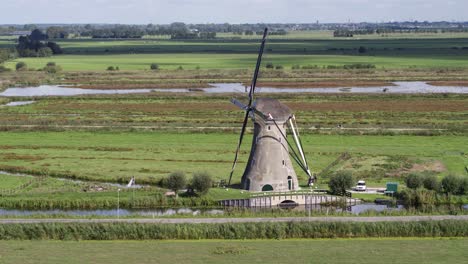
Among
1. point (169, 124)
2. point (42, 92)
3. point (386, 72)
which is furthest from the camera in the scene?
point (386, 72)

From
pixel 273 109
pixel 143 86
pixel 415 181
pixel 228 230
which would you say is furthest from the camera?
pixel 143 86

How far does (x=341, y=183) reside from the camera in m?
58.5

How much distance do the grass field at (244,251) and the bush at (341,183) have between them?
11.8 metres

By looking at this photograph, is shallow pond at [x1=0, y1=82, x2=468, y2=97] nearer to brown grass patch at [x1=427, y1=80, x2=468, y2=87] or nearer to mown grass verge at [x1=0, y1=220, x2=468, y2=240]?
brown grass patch at [x1=427, y1=80, x2=468, y2=87]

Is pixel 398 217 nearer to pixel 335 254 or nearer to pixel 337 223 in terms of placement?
pixel 337 223

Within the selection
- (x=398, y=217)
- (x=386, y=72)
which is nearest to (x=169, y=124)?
(x=398, y=217)

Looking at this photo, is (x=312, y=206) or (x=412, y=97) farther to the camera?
(x=412, y=97)

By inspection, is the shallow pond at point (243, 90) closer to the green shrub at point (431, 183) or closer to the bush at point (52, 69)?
the bush at point (52, 69)

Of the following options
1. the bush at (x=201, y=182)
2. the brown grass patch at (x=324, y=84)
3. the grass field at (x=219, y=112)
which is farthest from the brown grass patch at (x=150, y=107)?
the bush at (x=201, y=182)

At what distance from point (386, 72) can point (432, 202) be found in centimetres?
11211

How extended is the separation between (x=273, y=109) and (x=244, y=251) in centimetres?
1602

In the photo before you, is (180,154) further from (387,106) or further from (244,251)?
(387,106)

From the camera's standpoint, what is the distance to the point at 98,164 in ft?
233

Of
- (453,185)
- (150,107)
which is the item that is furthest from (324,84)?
(453,185)
